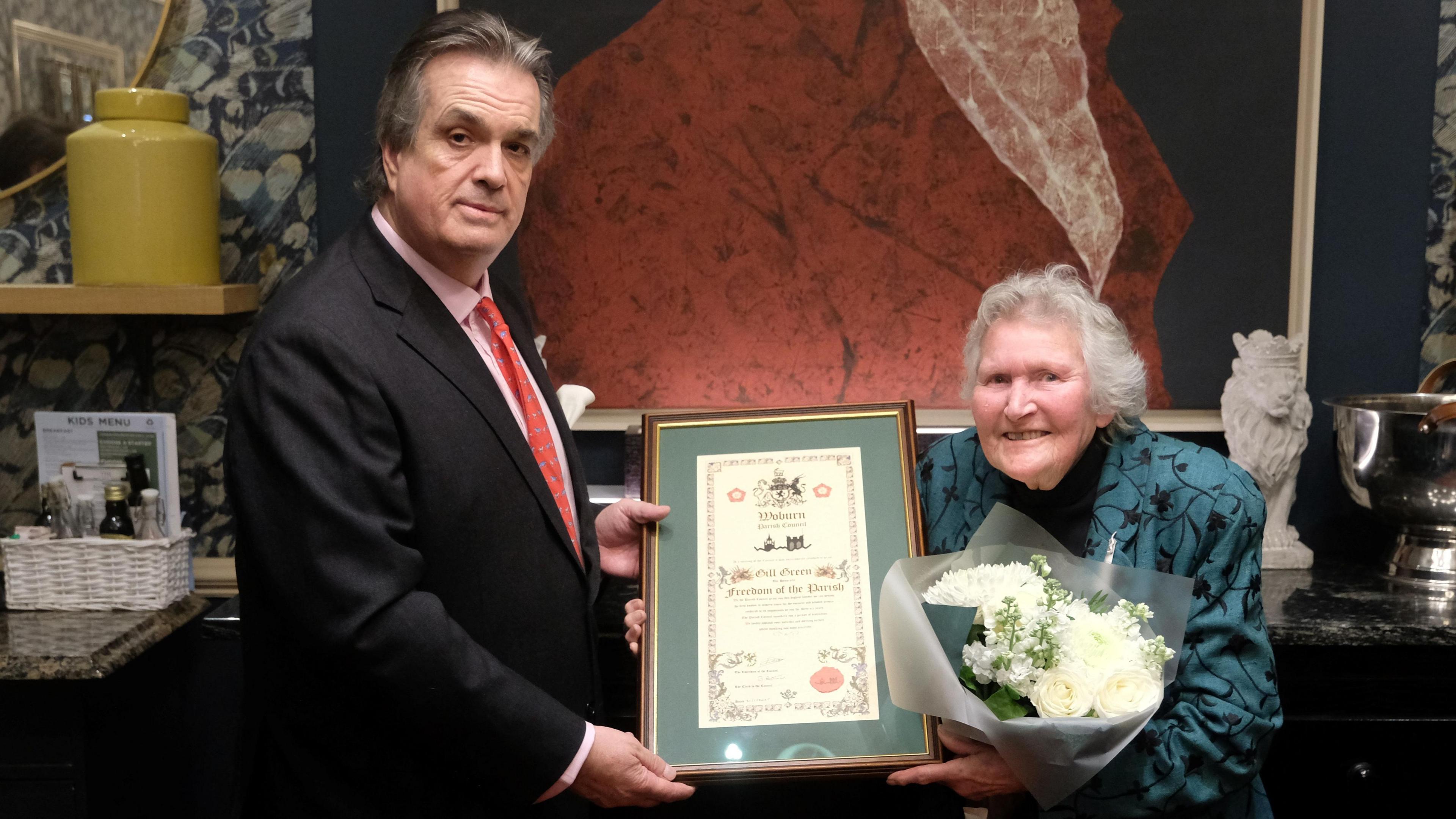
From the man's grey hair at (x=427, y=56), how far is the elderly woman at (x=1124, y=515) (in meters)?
0.87

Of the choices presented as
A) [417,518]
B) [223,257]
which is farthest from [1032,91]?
[223,257]

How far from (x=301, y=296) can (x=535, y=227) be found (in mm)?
1099

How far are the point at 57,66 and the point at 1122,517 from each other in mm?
2439

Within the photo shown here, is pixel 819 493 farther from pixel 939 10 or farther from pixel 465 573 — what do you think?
pixel 939 10

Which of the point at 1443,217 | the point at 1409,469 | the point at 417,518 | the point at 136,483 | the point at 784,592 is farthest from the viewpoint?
the point at 1443,217

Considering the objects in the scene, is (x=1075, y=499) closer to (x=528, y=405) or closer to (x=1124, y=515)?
(x=1124, y=515)

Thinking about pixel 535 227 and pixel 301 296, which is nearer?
pixel 301 296

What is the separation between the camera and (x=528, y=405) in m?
1.80

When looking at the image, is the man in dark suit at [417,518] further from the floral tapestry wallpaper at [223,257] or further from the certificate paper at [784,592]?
the floral tapestry wallpaper at [223,257]

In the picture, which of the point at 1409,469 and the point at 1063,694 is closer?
the point at 1063,694

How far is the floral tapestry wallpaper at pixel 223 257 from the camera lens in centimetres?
255

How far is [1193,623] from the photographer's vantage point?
1678mm

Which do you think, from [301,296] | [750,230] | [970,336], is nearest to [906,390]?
[750,230]

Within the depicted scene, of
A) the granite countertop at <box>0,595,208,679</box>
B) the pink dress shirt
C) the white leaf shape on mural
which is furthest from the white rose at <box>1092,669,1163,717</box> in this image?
the granite countertop at <box>0,595,208,679</box>
